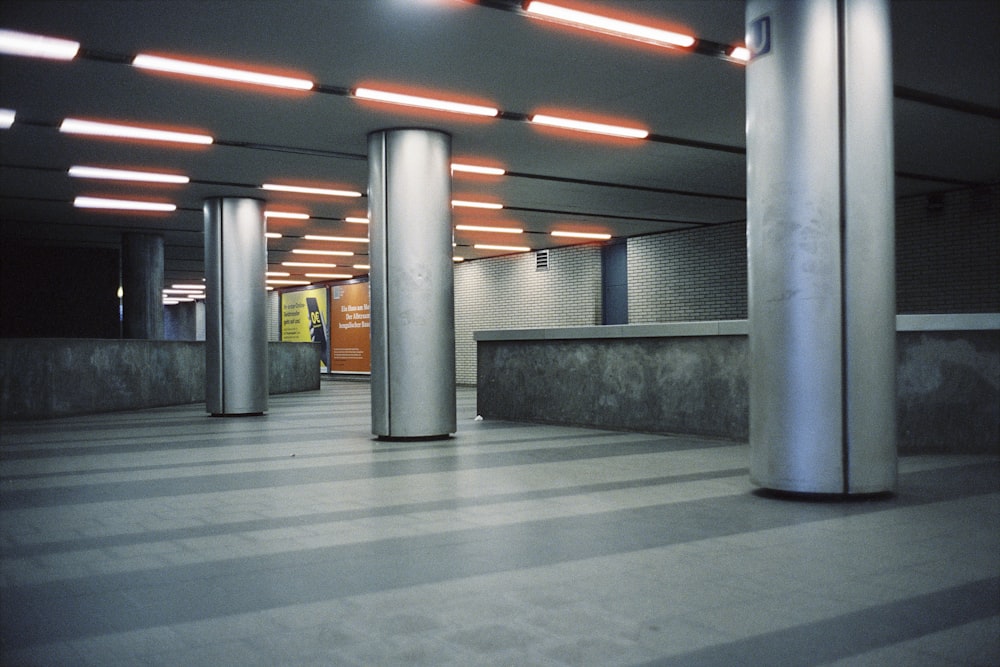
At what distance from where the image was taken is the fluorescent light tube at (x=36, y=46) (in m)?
7.87

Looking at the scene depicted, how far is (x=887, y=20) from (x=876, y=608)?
4.60 m

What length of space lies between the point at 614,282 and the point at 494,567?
863 inches

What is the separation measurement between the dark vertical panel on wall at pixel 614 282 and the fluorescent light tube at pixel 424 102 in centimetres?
1486

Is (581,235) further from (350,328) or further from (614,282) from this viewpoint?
(350,328)

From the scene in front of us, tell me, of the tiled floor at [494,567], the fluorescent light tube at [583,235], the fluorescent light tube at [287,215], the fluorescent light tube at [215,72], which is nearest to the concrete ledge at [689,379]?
the tiled floor at [494,567]

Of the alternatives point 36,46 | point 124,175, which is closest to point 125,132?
point 124,175

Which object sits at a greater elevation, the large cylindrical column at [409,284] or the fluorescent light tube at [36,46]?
the fluorescent light tube at [36,46]

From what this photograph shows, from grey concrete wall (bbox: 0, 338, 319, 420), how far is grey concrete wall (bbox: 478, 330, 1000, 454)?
8.13 meters

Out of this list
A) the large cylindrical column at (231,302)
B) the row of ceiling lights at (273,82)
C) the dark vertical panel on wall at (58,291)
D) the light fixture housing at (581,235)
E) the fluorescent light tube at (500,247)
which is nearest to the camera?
the row of ceiling lights at (273,82)

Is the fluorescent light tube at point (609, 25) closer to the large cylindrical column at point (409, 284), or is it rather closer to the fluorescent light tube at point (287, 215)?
the large cylindrical column at point (409, 284)

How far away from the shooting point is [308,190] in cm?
1605

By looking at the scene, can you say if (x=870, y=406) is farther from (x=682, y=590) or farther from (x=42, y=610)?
(x=42, y=610)

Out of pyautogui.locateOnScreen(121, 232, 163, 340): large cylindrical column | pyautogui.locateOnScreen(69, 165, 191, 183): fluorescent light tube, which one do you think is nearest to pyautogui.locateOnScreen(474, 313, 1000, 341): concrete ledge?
pyautogui.locateOnScreen(69, 165, 191, 183): fluorescent light tube

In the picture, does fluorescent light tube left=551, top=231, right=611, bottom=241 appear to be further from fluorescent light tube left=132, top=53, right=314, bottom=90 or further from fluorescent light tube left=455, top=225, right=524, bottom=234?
fluorescent light tube left=132, top=53, right=314, bottom=90
